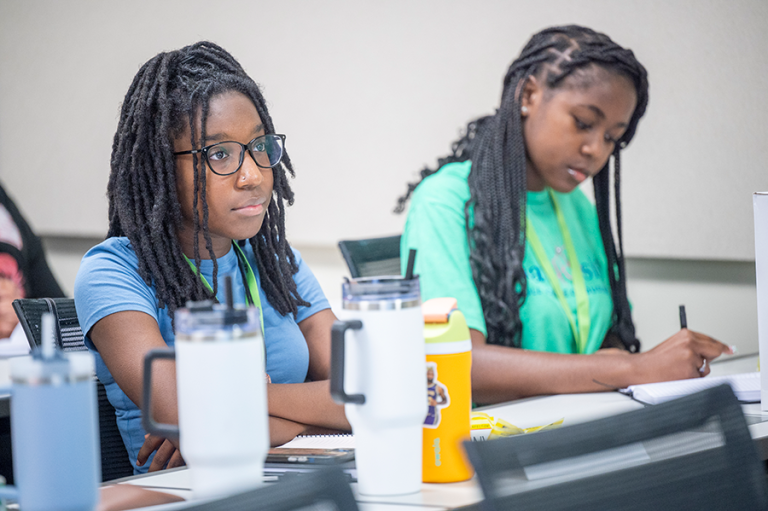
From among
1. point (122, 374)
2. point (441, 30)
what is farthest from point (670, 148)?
point (122, 374)

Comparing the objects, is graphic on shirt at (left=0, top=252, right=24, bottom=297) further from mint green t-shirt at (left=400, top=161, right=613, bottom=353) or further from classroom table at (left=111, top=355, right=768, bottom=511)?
classroom table at (left=111, top=355, right=768, bottom=511)

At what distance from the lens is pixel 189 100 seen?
52.0 inches

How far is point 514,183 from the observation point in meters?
1.81

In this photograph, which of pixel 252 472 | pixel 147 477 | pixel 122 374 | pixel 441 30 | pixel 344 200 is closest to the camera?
pixel 252 472

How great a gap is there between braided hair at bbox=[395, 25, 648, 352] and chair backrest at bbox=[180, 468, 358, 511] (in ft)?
3.69

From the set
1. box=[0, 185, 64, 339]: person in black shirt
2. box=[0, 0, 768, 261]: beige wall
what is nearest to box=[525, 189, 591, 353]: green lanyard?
box=[0, 0, 768, 261]: beige wall

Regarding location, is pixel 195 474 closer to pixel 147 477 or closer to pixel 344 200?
pixel 147 477

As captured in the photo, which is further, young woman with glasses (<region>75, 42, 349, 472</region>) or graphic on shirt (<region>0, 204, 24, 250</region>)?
graphic on shirt (<region>0, 204, 24, 250</region>)

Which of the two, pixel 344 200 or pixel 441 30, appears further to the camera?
pixel 344 200

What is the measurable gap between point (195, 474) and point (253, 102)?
0.84 m

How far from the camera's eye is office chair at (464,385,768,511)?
640 mm

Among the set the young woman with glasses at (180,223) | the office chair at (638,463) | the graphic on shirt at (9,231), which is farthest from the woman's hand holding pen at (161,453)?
the graphic on shirt at (9,231)

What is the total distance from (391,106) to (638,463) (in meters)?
2.29

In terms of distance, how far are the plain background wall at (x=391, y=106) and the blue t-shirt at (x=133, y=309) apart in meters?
0.47
